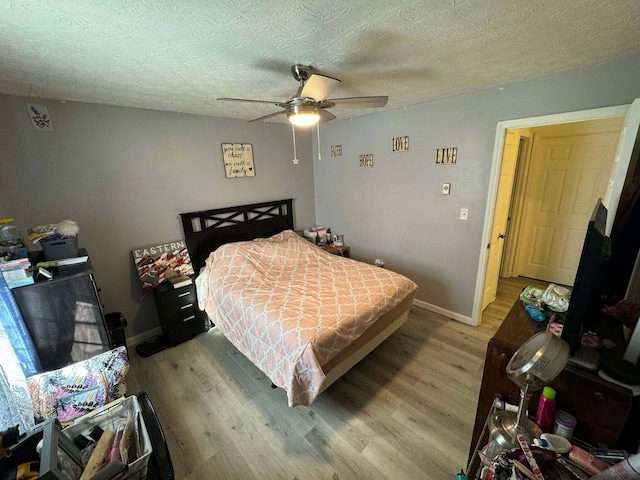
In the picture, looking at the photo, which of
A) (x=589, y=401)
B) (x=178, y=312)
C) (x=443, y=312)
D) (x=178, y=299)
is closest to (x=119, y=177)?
(x=178, y=299)

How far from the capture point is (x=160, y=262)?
108 inches

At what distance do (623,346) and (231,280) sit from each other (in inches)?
104

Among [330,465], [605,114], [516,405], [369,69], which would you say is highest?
[369,69]

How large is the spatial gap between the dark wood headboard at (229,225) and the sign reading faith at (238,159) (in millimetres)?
422

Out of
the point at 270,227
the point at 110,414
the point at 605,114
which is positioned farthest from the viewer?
the point at 270,227

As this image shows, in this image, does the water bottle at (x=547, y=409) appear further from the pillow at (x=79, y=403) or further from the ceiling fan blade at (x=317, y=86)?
the pillow at (x=79, y=403)

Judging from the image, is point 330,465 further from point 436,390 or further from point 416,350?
point 416,350

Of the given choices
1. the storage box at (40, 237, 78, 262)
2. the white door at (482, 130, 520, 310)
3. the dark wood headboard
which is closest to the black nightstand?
the dark wood headboard

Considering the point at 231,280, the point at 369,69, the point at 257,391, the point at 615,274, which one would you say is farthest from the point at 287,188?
the point at 615,274

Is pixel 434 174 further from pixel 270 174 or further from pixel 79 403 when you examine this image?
pixel 79 403

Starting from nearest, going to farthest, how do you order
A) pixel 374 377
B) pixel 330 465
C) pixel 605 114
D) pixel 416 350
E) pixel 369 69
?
1. pixel 330 465
2. pixel 369 69
3. pixel 605 114
4. pixel 374 377
5. pixel 416 350

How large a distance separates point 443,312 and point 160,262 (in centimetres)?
326

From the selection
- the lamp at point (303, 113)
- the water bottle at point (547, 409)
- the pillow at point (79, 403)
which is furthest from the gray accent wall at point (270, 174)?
the water bottle at point (547, 409)

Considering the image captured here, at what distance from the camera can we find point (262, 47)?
1403 millimetres
